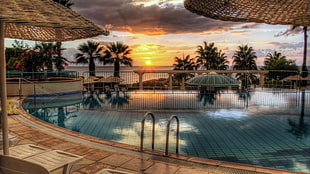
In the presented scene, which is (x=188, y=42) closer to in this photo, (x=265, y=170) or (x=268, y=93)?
(x=268, y=93)

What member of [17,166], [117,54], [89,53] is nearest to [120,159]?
[17,166]

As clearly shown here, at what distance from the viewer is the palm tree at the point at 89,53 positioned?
23000mm

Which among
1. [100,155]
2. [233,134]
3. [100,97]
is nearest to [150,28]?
[100,97]

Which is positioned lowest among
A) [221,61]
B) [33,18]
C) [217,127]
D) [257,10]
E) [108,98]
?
[217,127]

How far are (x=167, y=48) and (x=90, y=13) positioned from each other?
1354cm

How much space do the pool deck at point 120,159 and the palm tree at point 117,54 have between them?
1958cm

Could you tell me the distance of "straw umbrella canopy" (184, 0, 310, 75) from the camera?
252 cm

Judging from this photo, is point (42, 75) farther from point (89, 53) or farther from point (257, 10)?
point (257, 10)

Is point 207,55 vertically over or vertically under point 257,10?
over

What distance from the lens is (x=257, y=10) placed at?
2.91 m

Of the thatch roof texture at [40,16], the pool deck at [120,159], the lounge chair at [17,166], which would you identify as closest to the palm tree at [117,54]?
the pool deck at [120,159]

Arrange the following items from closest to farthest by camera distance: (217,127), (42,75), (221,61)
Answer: (217,127) → (42,75) → (221,61)

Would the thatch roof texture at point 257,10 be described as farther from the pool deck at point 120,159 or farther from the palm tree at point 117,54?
the palm tree at point 117,54

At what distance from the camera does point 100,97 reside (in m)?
13.2
